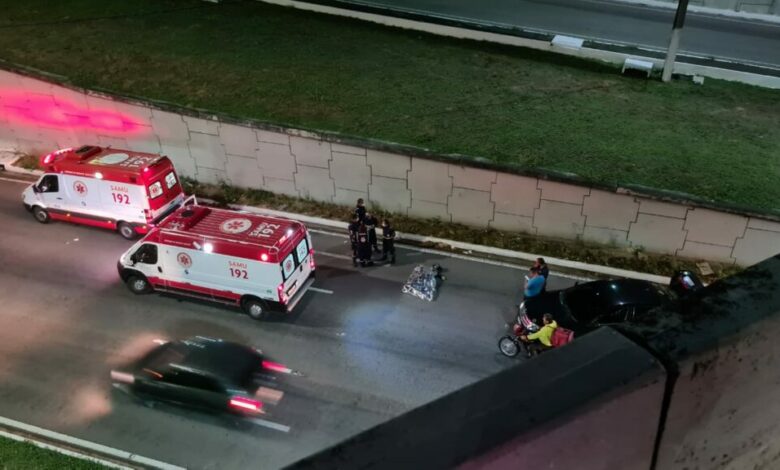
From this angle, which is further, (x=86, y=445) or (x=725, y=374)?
(x=86, y=445)

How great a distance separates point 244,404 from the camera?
12.6 m

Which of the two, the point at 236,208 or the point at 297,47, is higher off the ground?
the point at 297,47

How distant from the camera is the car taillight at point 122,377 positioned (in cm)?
1336

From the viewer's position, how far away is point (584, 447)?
6.58 feet

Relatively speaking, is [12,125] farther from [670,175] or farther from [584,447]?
[584,447]

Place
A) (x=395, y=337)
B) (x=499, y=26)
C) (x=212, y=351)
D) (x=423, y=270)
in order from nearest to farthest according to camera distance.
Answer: (x=212, y=351)
(x=395, y=337)
(x=423, y=270)
(x=499, y=26)

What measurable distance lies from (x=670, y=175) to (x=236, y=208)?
13.2 m

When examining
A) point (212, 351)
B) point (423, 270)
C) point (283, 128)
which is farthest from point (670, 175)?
point (212, 351)

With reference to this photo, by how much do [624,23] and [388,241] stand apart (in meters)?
18.2

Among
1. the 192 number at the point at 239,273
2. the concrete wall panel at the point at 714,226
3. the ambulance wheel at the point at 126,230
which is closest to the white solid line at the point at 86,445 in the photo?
the 192 number at the point at 239,273

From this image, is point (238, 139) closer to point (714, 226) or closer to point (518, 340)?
point (518, 340)

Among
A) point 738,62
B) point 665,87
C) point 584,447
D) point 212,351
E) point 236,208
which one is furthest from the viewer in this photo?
point 738,62

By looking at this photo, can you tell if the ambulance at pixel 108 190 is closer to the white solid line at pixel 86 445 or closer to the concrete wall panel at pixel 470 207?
the white solid line at pixel 86 445

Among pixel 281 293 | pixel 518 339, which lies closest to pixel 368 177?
pixel 281 293
